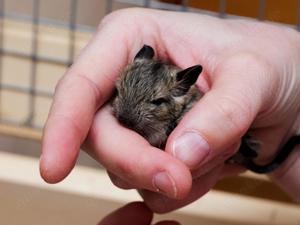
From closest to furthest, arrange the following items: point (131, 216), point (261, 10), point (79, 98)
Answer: point (79, 98) < point (131, 216) < point (261, 10)

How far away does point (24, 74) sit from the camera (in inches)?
59.7

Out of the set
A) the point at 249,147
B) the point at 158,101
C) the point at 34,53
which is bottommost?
the point at 34,53

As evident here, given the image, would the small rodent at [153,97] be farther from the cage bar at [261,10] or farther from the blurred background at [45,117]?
the cage bar at [261,10]

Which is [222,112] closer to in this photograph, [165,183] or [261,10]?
[165,183]

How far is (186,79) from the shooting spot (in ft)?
2.80

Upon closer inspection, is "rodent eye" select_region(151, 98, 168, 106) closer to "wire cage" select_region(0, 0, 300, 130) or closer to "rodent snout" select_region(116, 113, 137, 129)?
"rodent snout" select_region(116, 113, 137, 129)

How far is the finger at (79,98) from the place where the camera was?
0.71 m

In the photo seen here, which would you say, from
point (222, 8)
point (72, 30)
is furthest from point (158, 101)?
point (72, 30)

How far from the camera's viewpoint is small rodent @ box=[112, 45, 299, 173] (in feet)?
2.81

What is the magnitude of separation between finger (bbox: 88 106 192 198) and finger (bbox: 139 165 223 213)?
0.61 ft

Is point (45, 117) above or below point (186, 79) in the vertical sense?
below

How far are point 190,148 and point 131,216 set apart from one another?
0.35 meters

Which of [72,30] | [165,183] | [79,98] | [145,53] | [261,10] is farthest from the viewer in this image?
[72,30]

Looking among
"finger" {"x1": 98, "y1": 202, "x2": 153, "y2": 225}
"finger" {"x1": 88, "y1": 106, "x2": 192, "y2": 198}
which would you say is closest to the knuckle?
"finger" {"x1": 88, "y1": 106, "x2": 192, "y2": 198}
